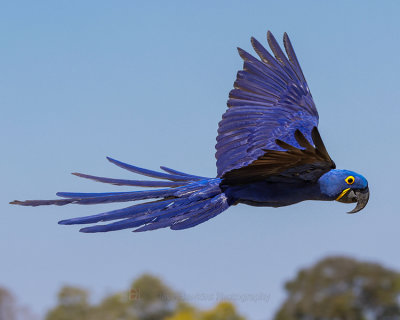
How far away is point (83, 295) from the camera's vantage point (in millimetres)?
29875

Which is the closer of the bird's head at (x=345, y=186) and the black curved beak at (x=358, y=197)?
the bird's head at (x=345, y=186)

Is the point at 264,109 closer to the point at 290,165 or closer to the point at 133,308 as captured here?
the point at 290,165

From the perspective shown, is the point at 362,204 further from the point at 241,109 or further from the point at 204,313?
the point at 204,313

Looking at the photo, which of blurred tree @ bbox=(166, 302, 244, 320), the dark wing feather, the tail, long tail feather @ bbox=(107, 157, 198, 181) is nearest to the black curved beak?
the dark wing feather

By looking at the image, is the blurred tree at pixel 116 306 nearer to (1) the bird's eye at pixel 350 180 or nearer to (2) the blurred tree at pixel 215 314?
(2) the blurred tree at pixel 215 314

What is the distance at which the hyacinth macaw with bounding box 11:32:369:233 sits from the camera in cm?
622

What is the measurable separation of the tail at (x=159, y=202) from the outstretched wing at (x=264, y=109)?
29 cm

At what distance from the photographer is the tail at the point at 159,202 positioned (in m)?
6.28

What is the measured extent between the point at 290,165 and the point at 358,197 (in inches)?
35.4

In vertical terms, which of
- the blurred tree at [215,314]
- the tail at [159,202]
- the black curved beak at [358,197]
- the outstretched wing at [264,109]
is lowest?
the blurred tree at [215,314]

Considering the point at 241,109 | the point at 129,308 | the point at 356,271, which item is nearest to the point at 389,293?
the point at 356,271

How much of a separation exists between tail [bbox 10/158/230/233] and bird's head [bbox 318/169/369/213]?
0.81 metres

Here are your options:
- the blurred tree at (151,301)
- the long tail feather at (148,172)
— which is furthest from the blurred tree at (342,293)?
the long tail feather at (148,172)

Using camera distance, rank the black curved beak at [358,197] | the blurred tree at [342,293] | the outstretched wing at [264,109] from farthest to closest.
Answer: the blurred tree at [342,293], the outstretched wing at [264,109], the black curved beak at [358,197]
